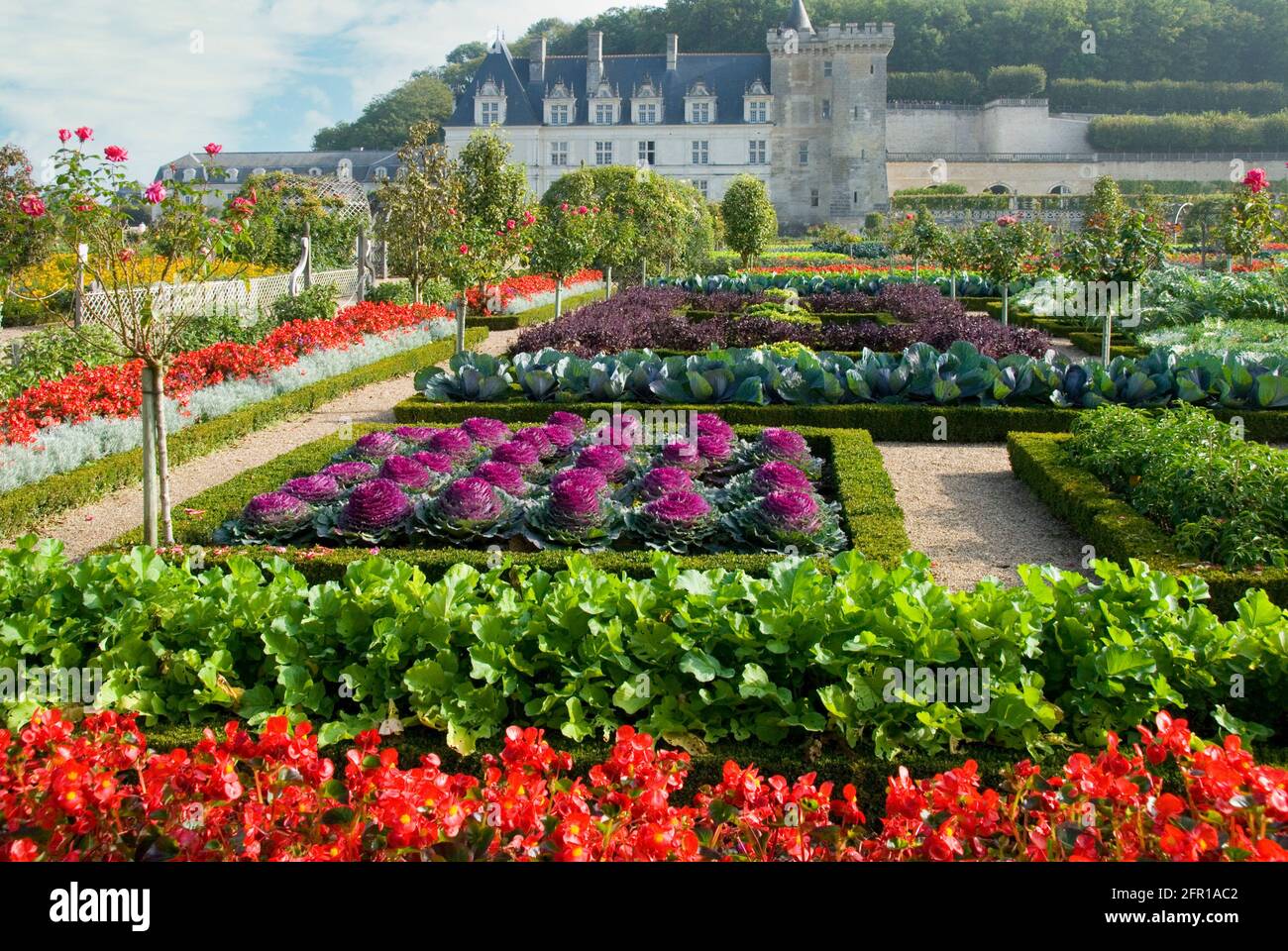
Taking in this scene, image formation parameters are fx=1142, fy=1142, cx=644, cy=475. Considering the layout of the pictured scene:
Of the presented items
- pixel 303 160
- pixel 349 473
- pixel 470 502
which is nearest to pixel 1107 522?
pixel 470 502

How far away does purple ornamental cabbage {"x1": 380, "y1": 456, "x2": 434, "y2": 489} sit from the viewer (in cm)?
598

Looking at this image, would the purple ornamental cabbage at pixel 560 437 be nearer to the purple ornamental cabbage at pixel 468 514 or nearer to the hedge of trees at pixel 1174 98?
the purple ornamental cabbage at pixel 468 514

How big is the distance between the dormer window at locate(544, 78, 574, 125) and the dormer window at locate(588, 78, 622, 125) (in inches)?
37.7

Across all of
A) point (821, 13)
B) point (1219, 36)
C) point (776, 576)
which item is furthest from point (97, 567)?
point (1219, 36)

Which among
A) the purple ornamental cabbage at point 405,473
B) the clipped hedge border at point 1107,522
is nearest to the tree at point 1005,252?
the clipped hedge border at point 1107,522

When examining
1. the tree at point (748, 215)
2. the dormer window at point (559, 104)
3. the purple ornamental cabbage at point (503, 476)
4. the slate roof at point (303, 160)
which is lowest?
the purple ornamental cabbage at point (503, 476)

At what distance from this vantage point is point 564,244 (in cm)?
1616

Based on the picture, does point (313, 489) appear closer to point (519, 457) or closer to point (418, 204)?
point (519, 457)

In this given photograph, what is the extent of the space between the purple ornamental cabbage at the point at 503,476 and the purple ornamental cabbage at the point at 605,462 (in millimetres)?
504

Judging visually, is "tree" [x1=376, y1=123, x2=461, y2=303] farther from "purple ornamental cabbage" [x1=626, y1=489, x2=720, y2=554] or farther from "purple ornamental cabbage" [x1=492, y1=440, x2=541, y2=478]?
"purple ornamental cabbage" [x1=626, y1=489, x2=720, y2=554]

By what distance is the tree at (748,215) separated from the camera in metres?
27.4

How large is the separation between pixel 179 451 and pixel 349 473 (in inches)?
96.8

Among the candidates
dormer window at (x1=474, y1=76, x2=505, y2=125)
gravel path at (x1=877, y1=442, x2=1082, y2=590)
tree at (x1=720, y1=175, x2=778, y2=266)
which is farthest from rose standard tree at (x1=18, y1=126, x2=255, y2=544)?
dormer window at (x1=474, y1=76, x2=505, y2=125)

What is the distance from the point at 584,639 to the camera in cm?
355
